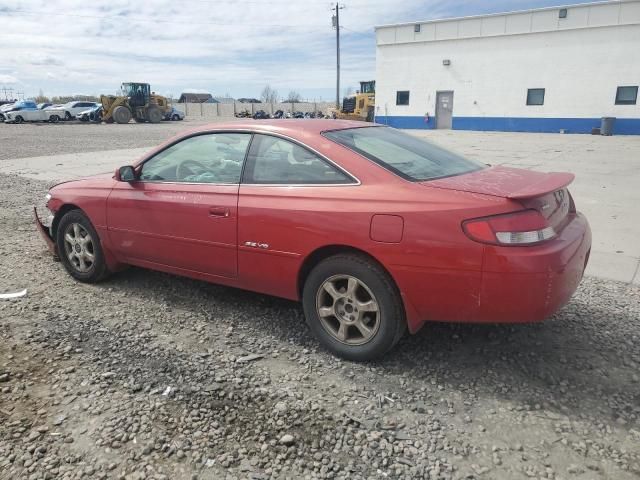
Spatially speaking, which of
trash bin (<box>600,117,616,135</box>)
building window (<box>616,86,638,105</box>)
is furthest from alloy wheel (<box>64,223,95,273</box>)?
building window (<box>616,86,638,105</box>)

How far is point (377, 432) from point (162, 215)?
2.37 metres

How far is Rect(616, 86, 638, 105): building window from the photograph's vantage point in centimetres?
2647

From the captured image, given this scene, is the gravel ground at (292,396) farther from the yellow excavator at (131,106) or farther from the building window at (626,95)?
the yellow excavator at (131,106)

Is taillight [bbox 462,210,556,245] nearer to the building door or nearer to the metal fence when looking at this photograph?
the building door

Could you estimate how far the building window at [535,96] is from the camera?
29314 millimetres

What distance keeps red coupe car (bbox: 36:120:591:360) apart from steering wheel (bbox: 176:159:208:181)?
1 centimetres

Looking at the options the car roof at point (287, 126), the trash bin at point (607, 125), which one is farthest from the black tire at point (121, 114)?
the car roof at point (287, 126)

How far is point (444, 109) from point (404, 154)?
31.4m

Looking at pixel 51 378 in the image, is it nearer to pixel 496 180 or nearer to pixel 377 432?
pixel 377 432

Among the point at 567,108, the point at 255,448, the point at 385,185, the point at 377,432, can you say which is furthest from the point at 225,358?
the point at 567,108

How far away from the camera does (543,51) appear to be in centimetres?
2856

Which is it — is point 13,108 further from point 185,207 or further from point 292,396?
point 292,396

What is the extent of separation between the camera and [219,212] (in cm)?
370

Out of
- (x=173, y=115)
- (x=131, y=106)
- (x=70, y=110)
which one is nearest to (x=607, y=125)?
(x=131, y=106)
